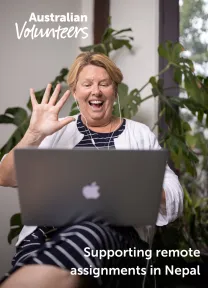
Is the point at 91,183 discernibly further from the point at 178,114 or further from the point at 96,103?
the point at 178,114

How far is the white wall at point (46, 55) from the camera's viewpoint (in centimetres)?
195

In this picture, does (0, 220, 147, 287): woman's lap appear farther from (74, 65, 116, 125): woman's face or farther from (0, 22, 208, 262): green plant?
(0, 22, 208, 262): green plant

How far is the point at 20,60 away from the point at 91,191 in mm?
1253

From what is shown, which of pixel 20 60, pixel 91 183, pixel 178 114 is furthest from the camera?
pixel 20 60

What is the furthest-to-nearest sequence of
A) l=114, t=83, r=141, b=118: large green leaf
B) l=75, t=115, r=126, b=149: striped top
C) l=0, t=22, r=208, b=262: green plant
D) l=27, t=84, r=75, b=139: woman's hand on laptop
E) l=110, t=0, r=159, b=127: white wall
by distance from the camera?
1. l=110, t=0, r=159, b=127: white wall
2. l=114, t=83, r=141, b=118: large green leaf
3. l=0, t=22, r=208, b=262: green plant
4. l=75, t=115, r=126, b=149: striped top
5. l=27, t=84, r=75, b=139: woman's hand on laptop

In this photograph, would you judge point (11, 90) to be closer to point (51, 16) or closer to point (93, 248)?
point (51, 16)

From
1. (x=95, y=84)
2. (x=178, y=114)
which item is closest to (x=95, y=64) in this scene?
(x=95, y=84)

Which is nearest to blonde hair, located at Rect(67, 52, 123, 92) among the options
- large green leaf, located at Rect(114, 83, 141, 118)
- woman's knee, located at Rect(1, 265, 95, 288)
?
large green leaf, located at Rect(114, 83, 141, 118)

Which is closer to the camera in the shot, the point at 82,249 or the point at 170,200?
the point at 82,249

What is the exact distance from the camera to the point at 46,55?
2053 millimetres

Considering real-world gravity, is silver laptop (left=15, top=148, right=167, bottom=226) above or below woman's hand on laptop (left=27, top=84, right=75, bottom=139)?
below

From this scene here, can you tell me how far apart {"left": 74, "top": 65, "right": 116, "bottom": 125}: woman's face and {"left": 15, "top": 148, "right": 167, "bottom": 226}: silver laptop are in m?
0.47

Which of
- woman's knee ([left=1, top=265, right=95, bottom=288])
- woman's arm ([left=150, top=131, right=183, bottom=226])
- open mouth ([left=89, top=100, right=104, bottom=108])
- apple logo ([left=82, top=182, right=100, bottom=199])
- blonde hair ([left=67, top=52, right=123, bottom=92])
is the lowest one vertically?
woman's knee ([left=1, top=265, right=95, bottom=288])

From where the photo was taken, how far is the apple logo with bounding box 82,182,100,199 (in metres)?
0.90
